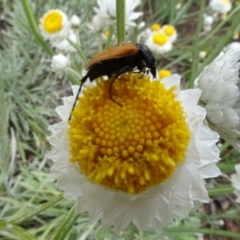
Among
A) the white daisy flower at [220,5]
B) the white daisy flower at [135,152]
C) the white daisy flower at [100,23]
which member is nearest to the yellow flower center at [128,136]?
the white daisy flower at [135,152]

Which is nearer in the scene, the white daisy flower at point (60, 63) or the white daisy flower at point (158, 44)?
the white daisy flower at point (60, 63)

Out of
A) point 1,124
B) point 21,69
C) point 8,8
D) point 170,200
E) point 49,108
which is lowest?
point 170,200

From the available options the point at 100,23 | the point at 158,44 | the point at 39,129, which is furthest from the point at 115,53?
the point at 39,129

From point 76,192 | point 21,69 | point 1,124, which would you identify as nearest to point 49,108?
point 21,69

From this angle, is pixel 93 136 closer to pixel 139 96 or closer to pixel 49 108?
pixel 139 96

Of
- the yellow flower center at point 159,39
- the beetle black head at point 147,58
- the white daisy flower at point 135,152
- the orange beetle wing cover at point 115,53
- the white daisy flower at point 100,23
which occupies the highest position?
the yellow flower center at point 159,39

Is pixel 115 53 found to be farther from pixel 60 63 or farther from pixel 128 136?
pixel 60 63

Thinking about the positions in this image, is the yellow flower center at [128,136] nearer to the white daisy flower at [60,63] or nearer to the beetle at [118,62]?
the beetle at [118,62]
